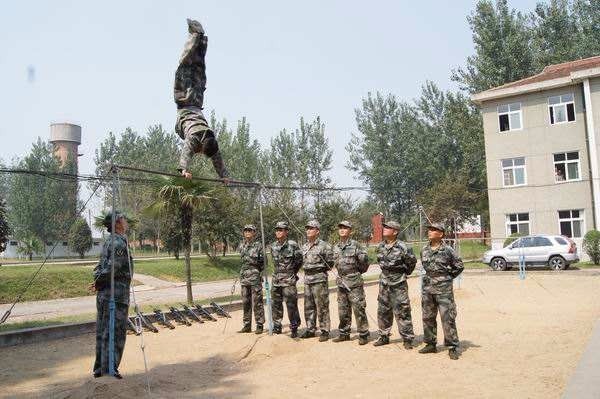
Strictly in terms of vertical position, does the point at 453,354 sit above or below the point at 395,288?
below

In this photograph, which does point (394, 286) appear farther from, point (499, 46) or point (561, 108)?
point (499, 46)

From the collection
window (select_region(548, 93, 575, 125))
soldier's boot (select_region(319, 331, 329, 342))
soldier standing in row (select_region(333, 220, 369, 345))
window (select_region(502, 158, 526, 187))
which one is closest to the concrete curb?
soldier's boot (select_region(319, 331, 329, 342))

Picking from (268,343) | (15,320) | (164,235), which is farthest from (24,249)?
(268,343)

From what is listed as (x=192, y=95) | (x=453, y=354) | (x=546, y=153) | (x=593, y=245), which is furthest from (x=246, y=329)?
(x=546, y=153)

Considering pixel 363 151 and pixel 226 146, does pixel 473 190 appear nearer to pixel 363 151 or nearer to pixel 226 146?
pixel 363 151

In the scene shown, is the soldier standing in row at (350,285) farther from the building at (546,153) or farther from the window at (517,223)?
the window at (517,223)

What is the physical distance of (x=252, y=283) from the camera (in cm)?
920

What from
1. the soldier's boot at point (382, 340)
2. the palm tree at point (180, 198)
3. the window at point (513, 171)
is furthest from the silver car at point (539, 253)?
the soldier's boot at point (382, 340)

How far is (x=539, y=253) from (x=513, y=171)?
6.44 meters

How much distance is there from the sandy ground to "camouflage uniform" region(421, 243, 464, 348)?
0.46 metres

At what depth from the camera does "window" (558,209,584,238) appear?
23.0 m

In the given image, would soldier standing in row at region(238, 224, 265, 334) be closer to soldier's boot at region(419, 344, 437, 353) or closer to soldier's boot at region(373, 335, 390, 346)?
soldier's boot at region(373, 335, 390, 346)

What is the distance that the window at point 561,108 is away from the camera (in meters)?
23.5

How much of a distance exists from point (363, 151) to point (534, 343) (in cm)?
4204
